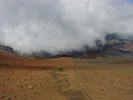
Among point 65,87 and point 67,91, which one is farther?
point 65,87

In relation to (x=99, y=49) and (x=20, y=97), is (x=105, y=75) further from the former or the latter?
(x=99, y=49)

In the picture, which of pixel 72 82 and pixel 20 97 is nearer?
pixel 20 97

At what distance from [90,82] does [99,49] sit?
170 ft

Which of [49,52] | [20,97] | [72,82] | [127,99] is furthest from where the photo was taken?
[49,52]

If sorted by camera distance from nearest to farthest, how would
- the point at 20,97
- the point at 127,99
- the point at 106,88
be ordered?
the point at 20,97 → the point at 127,99 → the point at 106,88

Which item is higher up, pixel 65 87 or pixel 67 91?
pixel 65 87

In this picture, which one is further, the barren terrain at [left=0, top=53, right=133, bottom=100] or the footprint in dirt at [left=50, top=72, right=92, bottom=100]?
the footprint in dirt at [left=50, top=72, right=92, bottom=100]

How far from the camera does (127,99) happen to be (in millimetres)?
11172

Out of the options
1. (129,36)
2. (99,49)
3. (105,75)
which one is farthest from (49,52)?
(129,36)

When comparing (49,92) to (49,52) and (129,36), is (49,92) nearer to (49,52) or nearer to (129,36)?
(49,52)

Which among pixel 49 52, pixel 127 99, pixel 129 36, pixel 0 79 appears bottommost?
pixel 127 99

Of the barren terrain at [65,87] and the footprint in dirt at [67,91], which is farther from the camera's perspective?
the footprint in dirt at [67,91]

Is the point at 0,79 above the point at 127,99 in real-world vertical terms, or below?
above

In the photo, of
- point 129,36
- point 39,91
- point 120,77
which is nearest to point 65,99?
point 39,91
